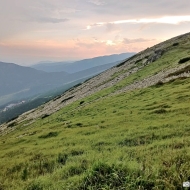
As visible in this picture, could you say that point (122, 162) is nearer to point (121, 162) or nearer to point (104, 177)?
point (121, 162)

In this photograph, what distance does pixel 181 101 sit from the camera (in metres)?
32.8

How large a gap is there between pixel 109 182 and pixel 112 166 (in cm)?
96

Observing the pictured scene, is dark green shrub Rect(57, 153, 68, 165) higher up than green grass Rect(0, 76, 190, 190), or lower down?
lower down

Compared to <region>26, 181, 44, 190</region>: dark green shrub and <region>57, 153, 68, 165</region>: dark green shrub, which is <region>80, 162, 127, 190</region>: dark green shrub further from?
<region>57, 153, 68, 165</region>: dark green shrub

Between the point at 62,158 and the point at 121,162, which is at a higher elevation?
the point at 121,162

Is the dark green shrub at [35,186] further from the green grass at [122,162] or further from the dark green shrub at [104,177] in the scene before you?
the dark green shrub at [104,177]

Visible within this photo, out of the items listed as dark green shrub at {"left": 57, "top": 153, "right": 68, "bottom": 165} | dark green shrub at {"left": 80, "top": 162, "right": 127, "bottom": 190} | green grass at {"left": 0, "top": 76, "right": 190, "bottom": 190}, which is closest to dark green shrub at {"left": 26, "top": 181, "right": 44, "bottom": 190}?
green grass at {"left": 0, "top": 76, "right": 190, "bottom": 190}

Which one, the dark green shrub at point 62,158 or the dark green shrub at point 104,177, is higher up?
the dark green shrub at point 104,177

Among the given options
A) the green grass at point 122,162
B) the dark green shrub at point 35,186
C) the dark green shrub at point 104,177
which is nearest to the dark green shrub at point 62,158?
the green grass at point 122,162

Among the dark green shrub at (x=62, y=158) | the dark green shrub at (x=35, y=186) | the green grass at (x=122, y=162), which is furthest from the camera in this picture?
the dark green shrub at (x=62, y=158)

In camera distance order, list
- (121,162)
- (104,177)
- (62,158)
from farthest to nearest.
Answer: (62,158) → (121,162) → (104,177)

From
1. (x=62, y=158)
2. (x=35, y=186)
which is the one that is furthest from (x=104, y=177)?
(x=62, y=158)

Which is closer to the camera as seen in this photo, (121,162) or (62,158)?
(121,162)

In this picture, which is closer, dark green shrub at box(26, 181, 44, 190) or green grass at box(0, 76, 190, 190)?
green grass at box(0, 76, 190, 190)
